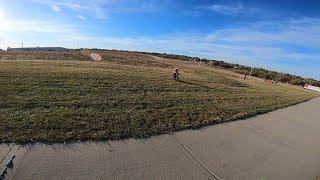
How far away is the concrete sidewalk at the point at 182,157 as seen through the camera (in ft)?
19.4

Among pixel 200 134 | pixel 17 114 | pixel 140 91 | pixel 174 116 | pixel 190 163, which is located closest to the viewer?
pixel 190 163

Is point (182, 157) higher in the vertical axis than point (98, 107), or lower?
lower

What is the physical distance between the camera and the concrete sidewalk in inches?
233

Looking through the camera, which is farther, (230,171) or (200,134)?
(200,134)

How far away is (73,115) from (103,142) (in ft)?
5.49

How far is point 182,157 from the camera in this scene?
280 inches

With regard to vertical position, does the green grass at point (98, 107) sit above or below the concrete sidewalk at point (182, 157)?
above

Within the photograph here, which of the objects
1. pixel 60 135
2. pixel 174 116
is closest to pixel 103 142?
pixel 60 135

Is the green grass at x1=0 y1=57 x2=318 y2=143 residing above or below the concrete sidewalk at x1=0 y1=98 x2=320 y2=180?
above

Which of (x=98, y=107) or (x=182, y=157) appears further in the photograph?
(x=98, y=107)

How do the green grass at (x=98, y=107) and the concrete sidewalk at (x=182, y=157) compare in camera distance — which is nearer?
the concrete sidewalk at (x=182, y=157)

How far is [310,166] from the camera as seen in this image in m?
8.09

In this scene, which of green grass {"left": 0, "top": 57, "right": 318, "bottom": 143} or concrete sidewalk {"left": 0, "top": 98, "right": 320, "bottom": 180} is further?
green grass {"left": 0, "top": 57, "right": 318, "bottom": 143}

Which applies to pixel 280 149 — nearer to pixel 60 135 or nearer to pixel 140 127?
pixel 140 127
